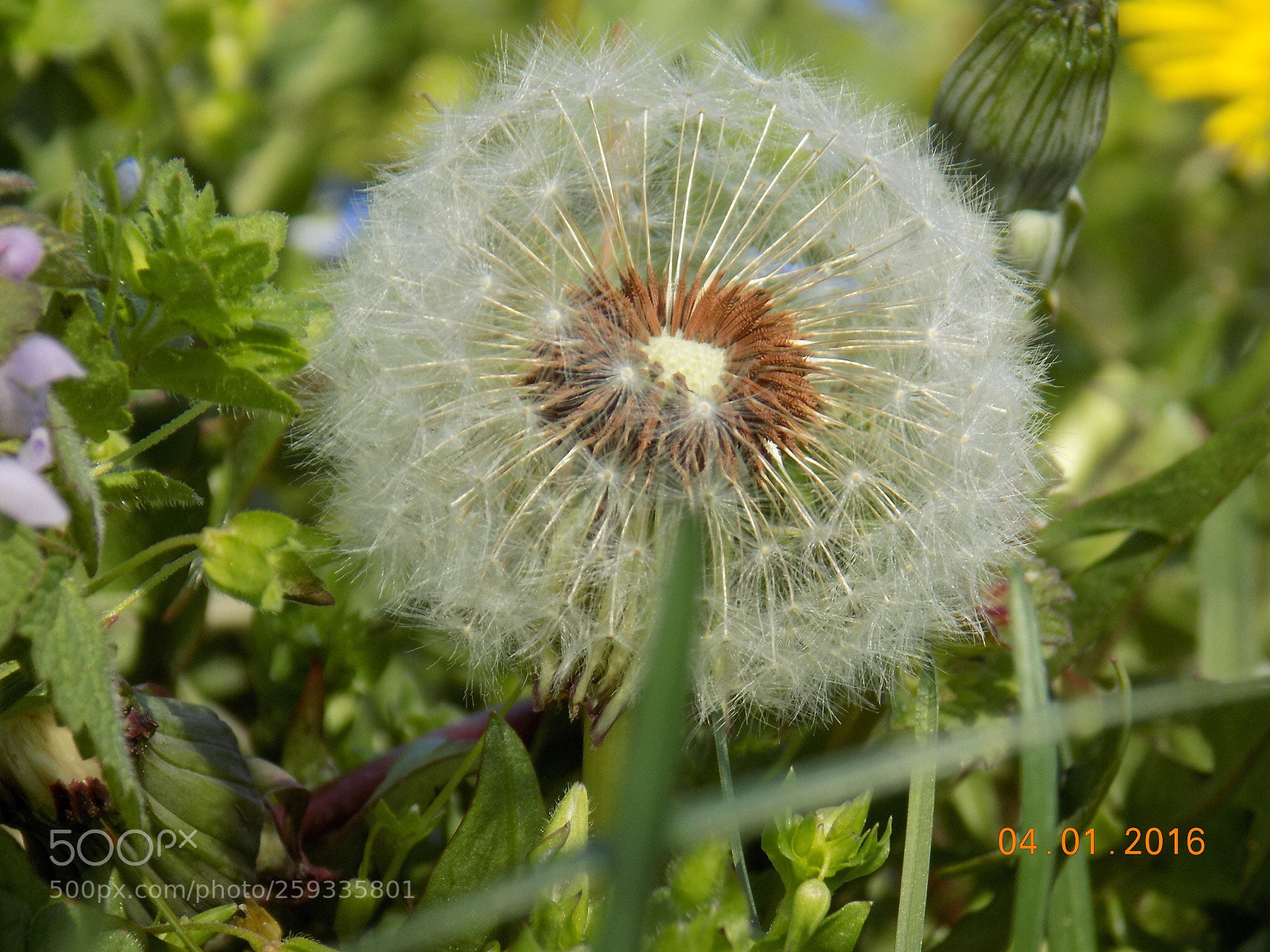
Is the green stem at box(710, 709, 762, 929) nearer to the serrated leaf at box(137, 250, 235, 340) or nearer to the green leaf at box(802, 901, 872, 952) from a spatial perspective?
the green leaf at box(802, 901, 872, 952)

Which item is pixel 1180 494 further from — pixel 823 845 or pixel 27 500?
pixel 27 500

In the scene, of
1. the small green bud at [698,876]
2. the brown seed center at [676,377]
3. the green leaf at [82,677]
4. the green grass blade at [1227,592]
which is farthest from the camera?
the green grass blade at [1227,592]

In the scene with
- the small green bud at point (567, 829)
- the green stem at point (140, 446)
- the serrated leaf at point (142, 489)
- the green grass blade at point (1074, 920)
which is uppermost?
the green stem at point (140, 446)

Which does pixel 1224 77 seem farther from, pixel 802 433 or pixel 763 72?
pixel 802 433

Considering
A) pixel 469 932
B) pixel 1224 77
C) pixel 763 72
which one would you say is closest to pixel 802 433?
pixel 763 72

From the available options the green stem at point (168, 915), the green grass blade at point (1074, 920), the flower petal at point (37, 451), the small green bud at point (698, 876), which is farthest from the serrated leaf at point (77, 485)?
the green grass blade at point (1074, 920)

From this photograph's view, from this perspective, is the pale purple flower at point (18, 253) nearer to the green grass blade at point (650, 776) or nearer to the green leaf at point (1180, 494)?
the green grass blade at point (650, 776)
